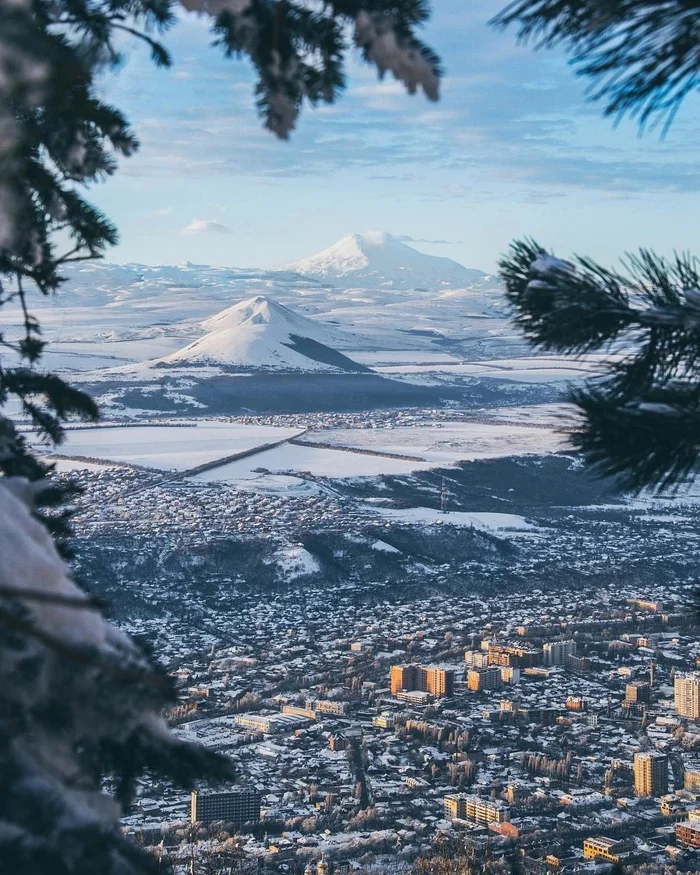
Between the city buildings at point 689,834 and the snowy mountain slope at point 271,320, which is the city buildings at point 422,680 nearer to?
the city buildings at point 689,834

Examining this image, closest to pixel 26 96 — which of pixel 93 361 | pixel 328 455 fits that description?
pixel 328 455

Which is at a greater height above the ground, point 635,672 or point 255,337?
point 255,337

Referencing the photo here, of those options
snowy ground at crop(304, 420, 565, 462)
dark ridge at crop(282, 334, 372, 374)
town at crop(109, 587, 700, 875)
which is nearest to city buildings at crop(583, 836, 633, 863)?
town at crop(109, 587, 700, 875)

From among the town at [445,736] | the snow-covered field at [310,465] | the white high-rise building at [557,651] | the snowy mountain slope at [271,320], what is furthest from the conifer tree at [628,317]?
the snowy mountain slope at [271,320]

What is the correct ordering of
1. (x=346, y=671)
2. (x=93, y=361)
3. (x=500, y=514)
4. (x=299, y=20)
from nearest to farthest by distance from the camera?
(x=299, y=20) < (x=346, y=671) < (x=500, y=514) < (x=93, y=361)

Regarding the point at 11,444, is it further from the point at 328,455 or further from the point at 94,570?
the point at 328,455

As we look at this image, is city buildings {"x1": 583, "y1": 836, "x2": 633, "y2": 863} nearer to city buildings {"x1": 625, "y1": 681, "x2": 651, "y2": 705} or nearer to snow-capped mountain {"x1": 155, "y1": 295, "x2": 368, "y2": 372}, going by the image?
city buildings {"x1": 625, "y1": 681, "x2": 651, "y2": 705}

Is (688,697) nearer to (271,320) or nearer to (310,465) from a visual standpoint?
(310,465)
